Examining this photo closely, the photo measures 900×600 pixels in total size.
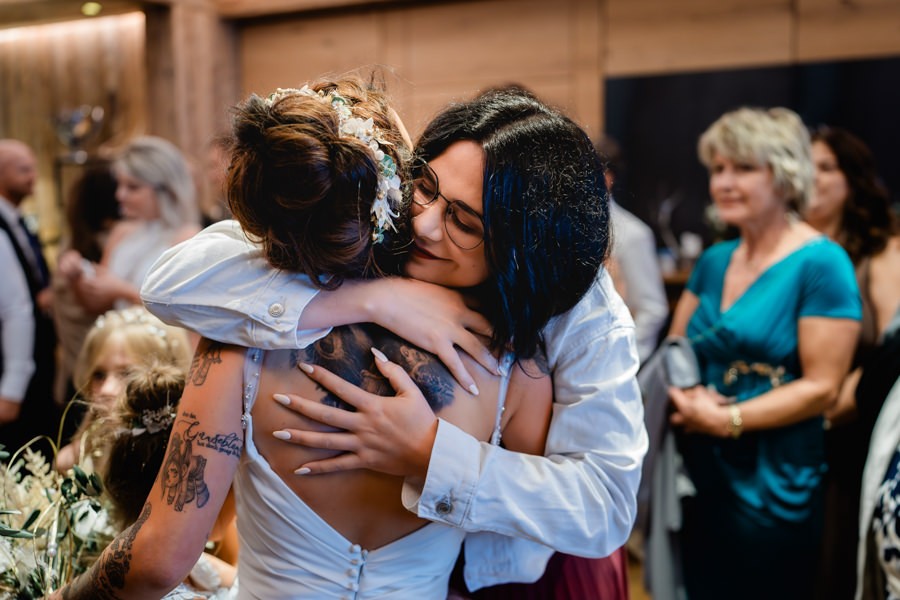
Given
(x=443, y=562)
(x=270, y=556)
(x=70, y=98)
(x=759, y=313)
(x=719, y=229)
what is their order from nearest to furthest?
(x=270, y=556), (x=443, y=562), (x=759, y=313), (x=719, y=229), (x=70, y=98)

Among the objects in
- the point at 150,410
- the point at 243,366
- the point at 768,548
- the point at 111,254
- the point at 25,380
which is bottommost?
the point at 768,548

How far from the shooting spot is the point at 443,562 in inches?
52.1

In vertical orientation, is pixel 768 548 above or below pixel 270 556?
below

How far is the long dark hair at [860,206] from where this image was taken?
121 inches

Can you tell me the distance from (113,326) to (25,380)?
1124 millimetres

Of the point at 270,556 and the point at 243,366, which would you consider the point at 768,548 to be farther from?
the point at 243,366

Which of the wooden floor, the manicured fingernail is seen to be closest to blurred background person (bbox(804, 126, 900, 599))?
the wooden floor

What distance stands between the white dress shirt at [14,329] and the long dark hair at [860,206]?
3.12 meters

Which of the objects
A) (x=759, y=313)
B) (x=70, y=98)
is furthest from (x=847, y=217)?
(x=70, y=98)

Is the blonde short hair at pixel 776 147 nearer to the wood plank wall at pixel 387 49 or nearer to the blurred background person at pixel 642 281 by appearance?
the blurred background person at pixel 642 281

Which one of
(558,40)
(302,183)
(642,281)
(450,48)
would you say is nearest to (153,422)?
(302,183)

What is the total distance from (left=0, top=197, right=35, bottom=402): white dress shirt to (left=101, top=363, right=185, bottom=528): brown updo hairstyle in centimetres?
187

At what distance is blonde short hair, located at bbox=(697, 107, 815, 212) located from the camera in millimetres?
2471

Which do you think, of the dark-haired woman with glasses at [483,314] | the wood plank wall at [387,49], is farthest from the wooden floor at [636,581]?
the wood plank wall at [387,49]
